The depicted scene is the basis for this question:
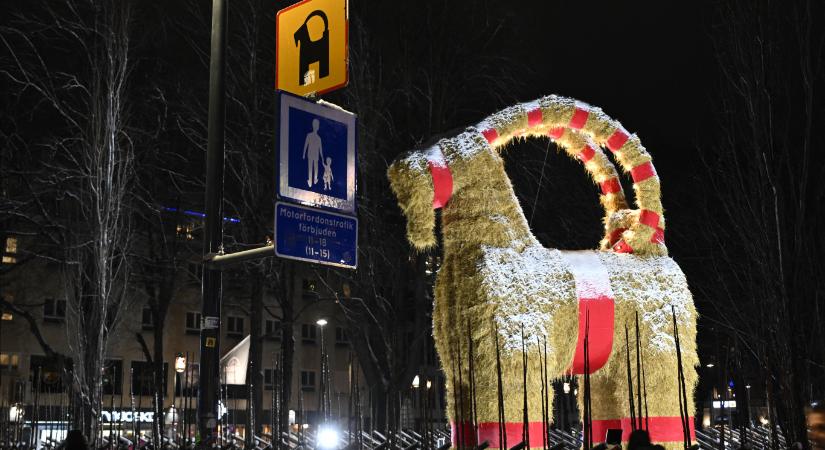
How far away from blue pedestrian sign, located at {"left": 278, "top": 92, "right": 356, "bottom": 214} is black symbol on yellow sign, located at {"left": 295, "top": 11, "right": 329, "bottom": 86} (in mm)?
382

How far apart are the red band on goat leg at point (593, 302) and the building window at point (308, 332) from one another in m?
40.5

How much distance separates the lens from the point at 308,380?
48.4m

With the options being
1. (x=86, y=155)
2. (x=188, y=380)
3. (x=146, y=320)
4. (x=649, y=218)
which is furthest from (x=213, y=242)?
(x=146, y=320)

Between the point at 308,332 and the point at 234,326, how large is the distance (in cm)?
470

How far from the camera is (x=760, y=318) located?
10.8m

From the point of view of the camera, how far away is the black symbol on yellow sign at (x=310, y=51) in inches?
292

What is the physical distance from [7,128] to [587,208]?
15.4 metres

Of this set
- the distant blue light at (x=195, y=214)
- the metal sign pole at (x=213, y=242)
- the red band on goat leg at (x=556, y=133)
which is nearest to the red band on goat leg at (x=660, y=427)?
A: the red band on goat leg at (x=556, y=133)

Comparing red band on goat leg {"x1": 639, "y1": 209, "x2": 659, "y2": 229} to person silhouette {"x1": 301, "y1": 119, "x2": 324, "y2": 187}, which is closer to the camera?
person silhouette {"x1": 301, "y1": 119, "x2": 324, "y2": 187}

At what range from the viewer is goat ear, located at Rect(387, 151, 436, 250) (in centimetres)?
780

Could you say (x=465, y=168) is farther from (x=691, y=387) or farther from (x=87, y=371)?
(x=87, y=371)

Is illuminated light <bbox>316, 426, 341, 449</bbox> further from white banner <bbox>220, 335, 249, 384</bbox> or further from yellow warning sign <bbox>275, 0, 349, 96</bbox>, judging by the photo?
white banner <bbox>220, 335, 249, 384</bbox>

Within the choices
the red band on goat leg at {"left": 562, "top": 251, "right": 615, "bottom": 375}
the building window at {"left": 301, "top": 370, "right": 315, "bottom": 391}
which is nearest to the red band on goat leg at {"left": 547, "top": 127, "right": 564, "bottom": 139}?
the red band on goat leg at {"left": 562, "top": 251, "right": 615, "bottom": 375}

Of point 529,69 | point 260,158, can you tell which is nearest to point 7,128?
point 260,158
